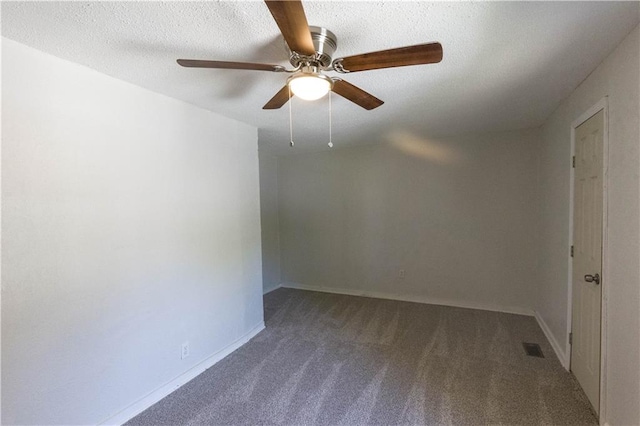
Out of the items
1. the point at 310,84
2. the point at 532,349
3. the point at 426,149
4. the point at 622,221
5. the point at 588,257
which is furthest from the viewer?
the point at 426,149

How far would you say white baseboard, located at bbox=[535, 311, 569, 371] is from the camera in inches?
98.4

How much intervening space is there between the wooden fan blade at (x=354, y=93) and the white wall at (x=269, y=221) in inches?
121

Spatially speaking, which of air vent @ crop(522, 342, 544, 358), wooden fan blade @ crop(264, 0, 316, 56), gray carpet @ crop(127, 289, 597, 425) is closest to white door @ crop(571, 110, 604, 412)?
gray carpet @ crop(127, 289, 597, 425)

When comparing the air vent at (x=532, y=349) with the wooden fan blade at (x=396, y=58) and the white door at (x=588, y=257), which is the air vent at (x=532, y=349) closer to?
the white door at (x=588, y=257)

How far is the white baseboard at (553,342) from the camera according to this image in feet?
8.20

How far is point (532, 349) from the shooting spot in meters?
2.81

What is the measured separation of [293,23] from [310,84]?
36cm

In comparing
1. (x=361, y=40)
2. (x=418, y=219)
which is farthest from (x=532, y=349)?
(x=361, y=40)

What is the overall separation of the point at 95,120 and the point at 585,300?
3.58 m

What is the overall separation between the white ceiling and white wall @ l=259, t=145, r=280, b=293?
7.77 feet

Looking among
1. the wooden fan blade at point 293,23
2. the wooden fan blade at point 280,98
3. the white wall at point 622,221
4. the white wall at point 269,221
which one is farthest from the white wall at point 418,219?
the wooden fan blade at point 293,23

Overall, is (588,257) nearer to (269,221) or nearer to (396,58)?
(396,58)

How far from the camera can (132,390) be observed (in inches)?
80.8

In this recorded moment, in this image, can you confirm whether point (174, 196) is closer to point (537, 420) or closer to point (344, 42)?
point (344, 42)
